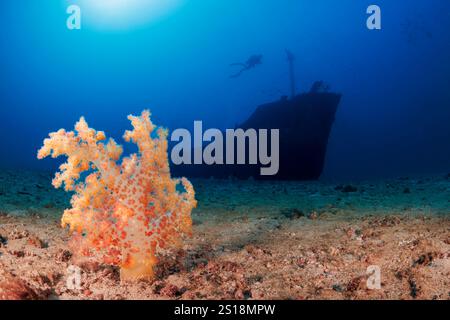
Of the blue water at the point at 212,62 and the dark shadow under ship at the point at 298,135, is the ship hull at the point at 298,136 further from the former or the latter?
the blue water at the point at 212,62

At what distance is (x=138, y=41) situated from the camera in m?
178

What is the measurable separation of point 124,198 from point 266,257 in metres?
2.22

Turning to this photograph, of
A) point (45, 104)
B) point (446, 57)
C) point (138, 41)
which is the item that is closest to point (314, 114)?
point (446, 57)

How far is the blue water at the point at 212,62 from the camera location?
127938mm

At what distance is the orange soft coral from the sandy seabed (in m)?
0.38

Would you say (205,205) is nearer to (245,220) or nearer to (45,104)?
(245,220)

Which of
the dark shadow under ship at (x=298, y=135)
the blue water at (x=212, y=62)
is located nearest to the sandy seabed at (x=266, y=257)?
the dark shadow under ship at (x=298, y=135)

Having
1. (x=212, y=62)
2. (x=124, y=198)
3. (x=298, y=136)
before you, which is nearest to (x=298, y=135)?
(x=298, y=136)

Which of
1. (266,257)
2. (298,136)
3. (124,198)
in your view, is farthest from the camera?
(298,136)

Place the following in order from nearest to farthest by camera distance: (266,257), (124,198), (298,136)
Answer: (124,198) → (266,257) → (298,136)

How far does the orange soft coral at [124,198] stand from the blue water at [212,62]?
104 m

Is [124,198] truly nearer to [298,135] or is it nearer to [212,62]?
[298,135]

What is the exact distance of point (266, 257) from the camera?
14.6ft
